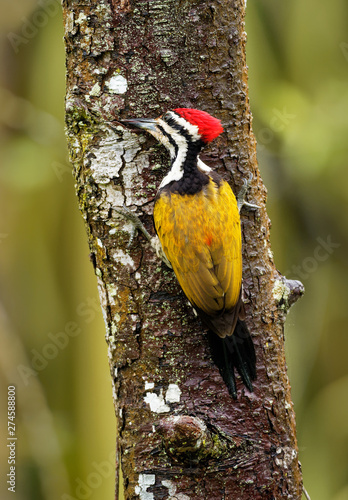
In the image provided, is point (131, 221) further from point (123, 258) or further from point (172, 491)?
point (172, 491)

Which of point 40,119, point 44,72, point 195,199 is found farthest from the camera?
point 44,72

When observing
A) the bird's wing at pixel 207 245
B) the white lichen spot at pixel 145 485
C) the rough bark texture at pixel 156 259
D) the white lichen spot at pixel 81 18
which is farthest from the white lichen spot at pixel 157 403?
the white lichen spot at pixel 81 18

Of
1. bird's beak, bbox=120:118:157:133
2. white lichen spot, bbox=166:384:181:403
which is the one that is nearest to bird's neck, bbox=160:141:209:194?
bird's beak, bbox=120:118:157:133

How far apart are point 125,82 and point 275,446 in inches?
55.1

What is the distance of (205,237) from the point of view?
2.25 m

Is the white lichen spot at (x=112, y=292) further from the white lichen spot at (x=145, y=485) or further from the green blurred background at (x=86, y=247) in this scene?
the green blurred background at (x=86, y=247)

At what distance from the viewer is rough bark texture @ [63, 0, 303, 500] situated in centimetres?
207

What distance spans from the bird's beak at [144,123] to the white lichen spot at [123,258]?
45cm

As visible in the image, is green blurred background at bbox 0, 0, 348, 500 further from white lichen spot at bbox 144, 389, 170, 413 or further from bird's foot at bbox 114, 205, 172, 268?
white lichen spot at bbox 144, 389, 170, 413

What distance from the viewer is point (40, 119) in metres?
5.34

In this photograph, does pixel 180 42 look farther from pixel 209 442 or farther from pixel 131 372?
pixel 209 442

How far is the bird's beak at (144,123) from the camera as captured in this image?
2098 millimetres

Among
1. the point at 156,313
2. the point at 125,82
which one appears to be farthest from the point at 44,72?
the point at 156,313

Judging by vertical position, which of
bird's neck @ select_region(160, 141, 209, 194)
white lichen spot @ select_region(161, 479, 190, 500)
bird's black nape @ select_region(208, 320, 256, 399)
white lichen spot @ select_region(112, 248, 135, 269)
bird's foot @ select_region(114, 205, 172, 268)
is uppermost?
bird's neck @ select_region(160, 141, 209, 194)
